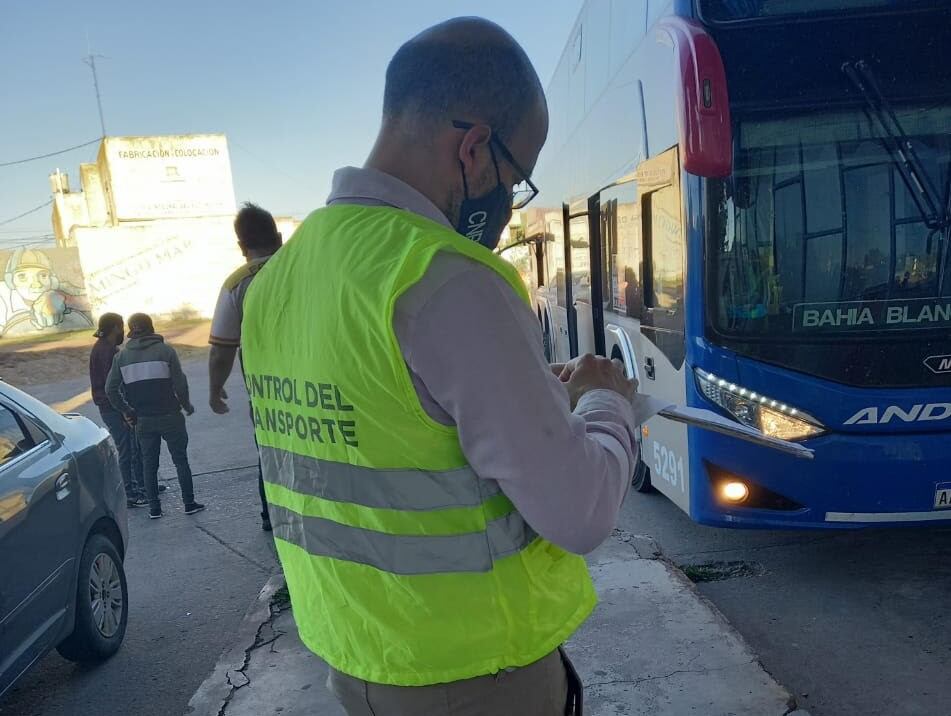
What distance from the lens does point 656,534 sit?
5.27 metres

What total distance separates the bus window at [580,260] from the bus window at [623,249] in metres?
0.60

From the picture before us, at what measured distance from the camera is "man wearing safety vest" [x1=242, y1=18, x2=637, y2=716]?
1.09 metres

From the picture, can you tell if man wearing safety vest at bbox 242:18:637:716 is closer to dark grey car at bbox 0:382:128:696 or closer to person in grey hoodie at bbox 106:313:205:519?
dark grey car at bbox 0:382:128:696

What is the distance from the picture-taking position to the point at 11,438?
3.64 meters

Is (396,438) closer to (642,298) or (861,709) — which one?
(861,709)

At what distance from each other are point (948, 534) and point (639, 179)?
3085mm

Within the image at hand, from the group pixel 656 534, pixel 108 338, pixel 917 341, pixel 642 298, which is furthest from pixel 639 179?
pixel 108 338

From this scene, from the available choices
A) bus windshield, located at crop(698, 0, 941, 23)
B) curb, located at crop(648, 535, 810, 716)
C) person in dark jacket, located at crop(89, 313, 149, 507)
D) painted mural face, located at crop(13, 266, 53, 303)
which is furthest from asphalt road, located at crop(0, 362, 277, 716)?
painted mural face, located at crop(13, 266, 53, 303)

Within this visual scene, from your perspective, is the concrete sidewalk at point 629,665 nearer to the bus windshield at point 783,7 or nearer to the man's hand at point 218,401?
the man's hand at point 218,401

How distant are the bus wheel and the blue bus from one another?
171cm

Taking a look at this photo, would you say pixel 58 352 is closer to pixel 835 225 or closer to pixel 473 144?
pixel 835 225

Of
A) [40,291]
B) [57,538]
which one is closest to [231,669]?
[57,538]

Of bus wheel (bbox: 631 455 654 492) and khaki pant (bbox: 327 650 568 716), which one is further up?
khaki pant (bbox: 327 650 568 716)

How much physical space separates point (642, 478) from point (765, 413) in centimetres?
227
